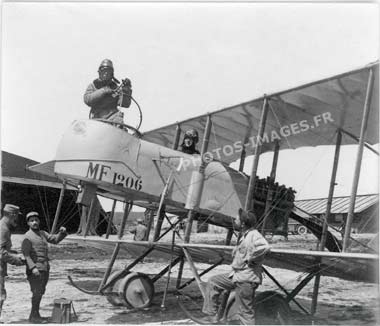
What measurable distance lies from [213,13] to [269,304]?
425cm

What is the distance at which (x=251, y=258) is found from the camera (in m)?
4.94

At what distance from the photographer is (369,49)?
596cm

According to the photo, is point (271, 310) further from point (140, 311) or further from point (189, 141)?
point (189, 141)

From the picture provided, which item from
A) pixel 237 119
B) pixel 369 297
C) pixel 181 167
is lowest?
pixel 369 297

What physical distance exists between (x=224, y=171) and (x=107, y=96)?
2.69 metres

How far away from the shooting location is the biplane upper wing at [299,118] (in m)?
6.93

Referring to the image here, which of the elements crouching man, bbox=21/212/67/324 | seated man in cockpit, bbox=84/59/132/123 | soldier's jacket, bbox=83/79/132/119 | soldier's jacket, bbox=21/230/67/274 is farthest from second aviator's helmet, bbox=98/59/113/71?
soldier's jacket, bbox=21/230/67/274

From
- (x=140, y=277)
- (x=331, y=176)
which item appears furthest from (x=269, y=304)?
(x=331, y=176)

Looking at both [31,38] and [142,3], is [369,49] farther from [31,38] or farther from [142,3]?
[31,38]

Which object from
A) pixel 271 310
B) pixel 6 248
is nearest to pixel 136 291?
pixel 6 248

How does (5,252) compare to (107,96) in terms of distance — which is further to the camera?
(107,96)

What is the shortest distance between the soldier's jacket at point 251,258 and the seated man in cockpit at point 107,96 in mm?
3374

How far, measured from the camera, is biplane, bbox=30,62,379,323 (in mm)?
6477

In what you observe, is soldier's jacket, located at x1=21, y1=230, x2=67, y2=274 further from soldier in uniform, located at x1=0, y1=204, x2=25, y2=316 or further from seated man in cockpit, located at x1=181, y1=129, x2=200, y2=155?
seated man in cockpit, located at x1=181, y1=129, x2=200, y2=155
